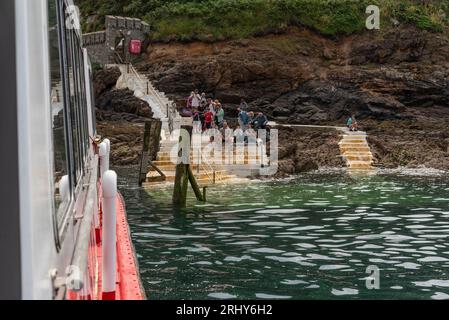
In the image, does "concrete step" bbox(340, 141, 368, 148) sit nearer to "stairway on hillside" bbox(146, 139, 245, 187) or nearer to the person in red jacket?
the person in red jacket

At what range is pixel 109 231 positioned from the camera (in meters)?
3.68

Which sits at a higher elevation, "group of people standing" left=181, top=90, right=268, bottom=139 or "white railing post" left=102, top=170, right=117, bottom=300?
"group of people standing" left=181, top=90, right=268, bottom=139

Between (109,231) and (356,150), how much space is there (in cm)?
2453

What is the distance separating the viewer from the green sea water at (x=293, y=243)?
8336mm

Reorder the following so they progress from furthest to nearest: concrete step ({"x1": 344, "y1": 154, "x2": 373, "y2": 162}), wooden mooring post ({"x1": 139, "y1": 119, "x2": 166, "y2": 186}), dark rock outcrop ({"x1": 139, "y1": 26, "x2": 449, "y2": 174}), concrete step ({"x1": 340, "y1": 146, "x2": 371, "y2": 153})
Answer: dark rock outcrop ({"x1": 139, "y1": 26, "x2": 449, "y2": 174}) → concrete step ({"x1": 340, "y1": 146, "x2": 371, "y2": 153}) → concrete step ({"x1": 344, "y1": 154, "x2": 373, "y2": 162}) → wooden mooring post ({"x1": 139, "y1": 119, "x2": 166, "y2": 186})

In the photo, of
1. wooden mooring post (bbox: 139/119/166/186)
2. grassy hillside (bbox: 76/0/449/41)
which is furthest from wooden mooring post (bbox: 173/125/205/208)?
grassy hillside (bbox: 76/0/449/41)

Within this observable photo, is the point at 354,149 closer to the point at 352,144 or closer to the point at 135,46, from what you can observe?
the point at 352,144

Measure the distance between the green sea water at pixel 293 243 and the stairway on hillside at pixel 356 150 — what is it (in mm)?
6853

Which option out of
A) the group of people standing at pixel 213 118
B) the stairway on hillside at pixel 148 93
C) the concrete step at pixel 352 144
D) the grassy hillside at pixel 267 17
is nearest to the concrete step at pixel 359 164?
the concrete step at pixel 352 144

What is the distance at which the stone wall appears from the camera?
3603cm

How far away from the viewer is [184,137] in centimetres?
1619

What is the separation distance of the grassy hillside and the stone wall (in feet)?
3.83

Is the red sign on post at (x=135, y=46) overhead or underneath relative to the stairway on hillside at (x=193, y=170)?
overhead

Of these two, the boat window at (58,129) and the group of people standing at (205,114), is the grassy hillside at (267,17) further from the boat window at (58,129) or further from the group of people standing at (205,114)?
the boat window at (58,129)
